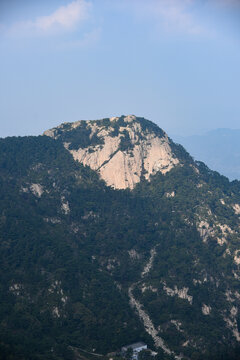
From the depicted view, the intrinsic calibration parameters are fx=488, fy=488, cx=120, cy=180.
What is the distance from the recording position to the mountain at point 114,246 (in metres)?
78.5

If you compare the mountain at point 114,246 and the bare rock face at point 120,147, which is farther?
the bare rock face at point 120,147

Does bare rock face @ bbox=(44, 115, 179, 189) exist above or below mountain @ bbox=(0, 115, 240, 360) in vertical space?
above

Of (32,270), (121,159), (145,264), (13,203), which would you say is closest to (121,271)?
(145,264)

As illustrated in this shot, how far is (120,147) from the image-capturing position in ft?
415

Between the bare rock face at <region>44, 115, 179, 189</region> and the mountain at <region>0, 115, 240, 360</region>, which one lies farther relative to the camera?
the bare rock face at <region>44, 115, 179, 189</region>

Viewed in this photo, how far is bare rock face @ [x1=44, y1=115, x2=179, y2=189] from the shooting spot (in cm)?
12231

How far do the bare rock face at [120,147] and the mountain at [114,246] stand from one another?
306 mm

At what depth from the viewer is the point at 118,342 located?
7706cm

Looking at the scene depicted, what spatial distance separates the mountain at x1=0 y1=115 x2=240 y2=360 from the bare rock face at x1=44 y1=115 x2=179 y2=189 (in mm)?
306

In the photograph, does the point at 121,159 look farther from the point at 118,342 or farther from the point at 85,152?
the point at 118,342

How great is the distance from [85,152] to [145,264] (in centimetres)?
3922

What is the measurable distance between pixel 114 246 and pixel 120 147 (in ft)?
108

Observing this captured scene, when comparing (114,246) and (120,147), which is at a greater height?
(120,147)

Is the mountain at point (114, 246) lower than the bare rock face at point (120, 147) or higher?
lower
